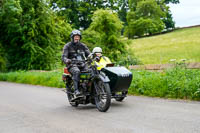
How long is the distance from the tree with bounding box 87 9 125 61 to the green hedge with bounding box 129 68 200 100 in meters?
9.14

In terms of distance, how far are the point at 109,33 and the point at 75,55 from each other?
12.4m

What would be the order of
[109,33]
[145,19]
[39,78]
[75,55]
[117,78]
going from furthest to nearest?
[145,19] < [109,33] < [39,78] < [75,55] < [117,78]

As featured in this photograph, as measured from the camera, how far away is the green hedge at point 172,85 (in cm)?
880

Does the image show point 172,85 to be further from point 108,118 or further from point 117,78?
point 108,118

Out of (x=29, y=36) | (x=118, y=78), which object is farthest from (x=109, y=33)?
(x=118, y=78)

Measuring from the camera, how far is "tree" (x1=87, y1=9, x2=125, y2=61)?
20219mm

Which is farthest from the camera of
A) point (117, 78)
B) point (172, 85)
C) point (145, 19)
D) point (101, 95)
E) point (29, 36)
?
point (145, 19)

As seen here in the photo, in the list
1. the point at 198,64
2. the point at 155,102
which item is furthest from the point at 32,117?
the point at 198,64

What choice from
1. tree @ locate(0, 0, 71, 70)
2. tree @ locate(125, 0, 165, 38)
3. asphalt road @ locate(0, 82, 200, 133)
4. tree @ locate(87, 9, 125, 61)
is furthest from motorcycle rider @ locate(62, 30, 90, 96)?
tree @ locate(125, 0, 165, 38)

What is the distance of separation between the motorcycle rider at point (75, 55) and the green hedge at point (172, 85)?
2784 millimetres

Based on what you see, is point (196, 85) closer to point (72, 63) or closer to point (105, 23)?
point (72, 63)

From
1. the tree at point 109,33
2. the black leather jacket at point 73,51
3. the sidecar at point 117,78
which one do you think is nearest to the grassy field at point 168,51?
the tree at point 109,33

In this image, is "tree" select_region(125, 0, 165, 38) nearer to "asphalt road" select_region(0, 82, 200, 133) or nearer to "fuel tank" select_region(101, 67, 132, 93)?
"asphalt road" select_region(0, 82, 200, 133)

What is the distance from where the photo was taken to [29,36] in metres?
21.5
